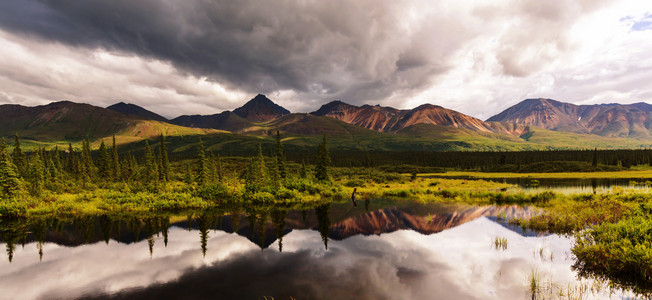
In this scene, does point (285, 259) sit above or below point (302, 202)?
above

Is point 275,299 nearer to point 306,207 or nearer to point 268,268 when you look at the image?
point 268,268

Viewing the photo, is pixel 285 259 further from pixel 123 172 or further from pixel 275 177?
pixel 123 172

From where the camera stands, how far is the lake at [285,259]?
1559cm

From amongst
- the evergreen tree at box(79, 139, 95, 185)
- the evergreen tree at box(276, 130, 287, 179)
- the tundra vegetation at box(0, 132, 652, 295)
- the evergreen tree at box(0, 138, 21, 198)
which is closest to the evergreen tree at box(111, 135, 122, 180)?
the tundra vegetation at box(0, 132, 652, 295)

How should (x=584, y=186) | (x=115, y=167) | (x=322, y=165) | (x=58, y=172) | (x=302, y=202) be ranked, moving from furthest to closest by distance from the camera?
(x=115, y=167), (x=58, y=172), (x=584, y=186), (x=322, y=165), (x=302, y=202)

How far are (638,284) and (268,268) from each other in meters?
20.7

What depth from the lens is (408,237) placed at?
85.2 feet

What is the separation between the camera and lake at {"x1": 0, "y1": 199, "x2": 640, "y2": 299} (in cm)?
1559

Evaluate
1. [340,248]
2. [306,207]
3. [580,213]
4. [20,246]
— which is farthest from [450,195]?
[20,246]

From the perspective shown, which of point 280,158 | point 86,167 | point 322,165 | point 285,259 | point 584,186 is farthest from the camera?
point 86,167

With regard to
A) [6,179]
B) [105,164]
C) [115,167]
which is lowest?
[115,167]

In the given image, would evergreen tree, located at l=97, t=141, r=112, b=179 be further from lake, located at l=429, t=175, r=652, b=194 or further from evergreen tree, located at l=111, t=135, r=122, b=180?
lake, located at l=429, t=175, r=652, b=194

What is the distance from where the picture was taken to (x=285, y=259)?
2080 cm

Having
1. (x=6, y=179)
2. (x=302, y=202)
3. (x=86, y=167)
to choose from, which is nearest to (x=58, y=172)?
(x=86, y=167)
